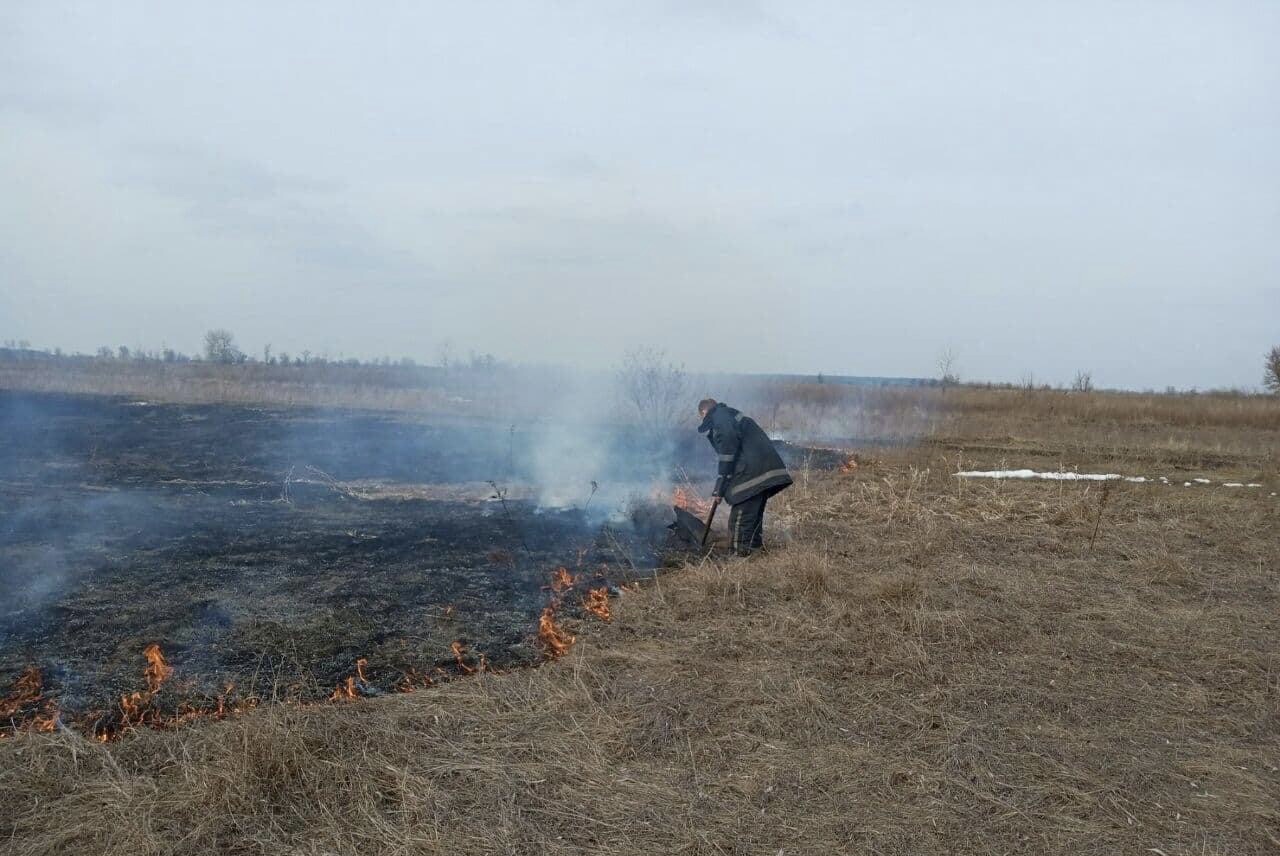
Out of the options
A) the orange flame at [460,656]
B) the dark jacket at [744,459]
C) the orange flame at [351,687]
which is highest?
the dark jacket at [744,459]

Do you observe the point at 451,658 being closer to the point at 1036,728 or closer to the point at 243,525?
the point at 1036,728

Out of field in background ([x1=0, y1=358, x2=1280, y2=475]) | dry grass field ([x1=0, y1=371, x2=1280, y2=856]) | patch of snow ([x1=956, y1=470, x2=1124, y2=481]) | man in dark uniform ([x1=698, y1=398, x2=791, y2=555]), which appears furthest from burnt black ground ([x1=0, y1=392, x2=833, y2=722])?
field in background ([x1=0, y1=358, x2=1280, y2=475])

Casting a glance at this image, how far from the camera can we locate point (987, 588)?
22.7 ft

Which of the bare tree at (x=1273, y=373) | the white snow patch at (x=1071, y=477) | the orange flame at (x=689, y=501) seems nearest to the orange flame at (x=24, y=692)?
the orange flame at (x=689, y=501)

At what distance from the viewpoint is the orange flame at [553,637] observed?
216 inches

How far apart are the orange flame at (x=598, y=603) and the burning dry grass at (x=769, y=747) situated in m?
0.14

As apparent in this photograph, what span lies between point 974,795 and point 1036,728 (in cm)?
91

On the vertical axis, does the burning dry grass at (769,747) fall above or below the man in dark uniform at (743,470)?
below

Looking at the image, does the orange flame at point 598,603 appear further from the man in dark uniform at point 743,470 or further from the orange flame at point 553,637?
the man in dark uniform at point 743,470

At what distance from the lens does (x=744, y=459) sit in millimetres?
8000

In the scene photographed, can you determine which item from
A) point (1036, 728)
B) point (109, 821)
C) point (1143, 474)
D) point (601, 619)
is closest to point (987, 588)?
point (1036, 728)

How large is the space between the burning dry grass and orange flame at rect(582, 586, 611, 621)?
0.14m

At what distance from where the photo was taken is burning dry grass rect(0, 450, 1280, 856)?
3295 millimetres

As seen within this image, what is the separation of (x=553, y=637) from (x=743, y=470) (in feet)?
9.91
